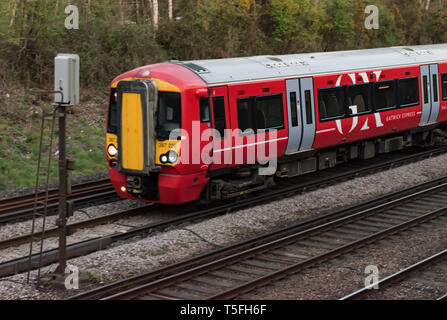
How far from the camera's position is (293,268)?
1158cm

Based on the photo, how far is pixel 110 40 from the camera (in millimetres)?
26672

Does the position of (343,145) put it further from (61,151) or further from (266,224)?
(61,151)

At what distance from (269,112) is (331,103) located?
242 centimetres

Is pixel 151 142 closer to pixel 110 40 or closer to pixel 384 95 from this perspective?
pixel 384 95

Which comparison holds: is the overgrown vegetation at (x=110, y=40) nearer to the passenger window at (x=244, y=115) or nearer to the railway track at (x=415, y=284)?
the passenger window at (x=244, y=115)

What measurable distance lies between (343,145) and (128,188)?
6.79 meters

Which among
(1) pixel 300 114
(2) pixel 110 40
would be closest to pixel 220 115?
(1) pixel 300 114

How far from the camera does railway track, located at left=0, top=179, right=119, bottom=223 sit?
15.2 metres

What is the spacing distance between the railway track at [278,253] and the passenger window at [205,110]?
8.71ft

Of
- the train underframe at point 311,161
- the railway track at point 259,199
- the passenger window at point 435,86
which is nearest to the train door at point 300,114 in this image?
the train underframe at point 311,161

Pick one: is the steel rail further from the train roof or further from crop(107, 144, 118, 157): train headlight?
crop(107, 144, 118, 157): train headlight

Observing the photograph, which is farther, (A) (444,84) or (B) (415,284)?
(A) (444,84)

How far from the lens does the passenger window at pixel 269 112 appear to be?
1565 cm
